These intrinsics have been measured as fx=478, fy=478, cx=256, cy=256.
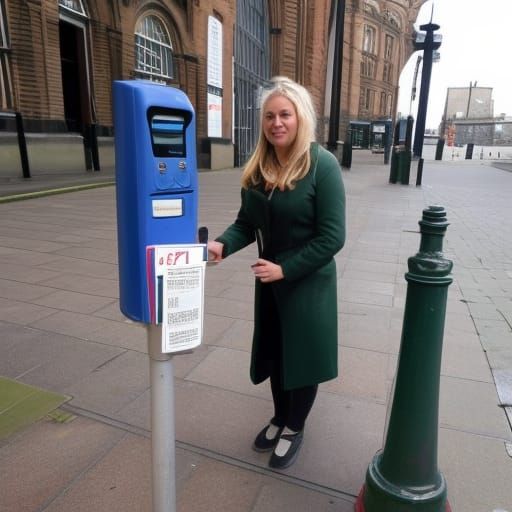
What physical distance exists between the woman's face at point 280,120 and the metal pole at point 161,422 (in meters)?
0.95

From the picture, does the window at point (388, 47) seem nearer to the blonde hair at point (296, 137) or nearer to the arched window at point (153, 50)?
the arched window at point (153, 50)

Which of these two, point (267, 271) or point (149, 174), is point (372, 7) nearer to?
point (267, 271)

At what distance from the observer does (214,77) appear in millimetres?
18266

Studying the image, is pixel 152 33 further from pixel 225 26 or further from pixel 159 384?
pixel 159 384

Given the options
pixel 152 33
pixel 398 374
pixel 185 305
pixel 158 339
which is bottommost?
pixel 398 374

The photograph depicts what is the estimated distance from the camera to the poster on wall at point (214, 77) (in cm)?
1786

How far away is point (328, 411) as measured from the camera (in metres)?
2.64

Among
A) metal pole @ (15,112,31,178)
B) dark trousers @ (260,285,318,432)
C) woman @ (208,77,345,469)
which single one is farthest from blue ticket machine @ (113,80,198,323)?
metal pole @ (15,112,31,178)

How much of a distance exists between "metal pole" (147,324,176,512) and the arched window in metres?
15.2

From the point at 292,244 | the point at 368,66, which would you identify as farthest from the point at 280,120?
the point at 368,66

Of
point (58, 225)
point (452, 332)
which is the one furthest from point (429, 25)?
point (452, 332)

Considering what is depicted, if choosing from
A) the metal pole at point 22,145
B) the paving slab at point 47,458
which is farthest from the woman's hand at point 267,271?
the metal pole at point 22,145

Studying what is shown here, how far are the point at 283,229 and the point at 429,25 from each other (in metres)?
17.1

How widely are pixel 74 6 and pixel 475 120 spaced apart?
10223 centimetres
